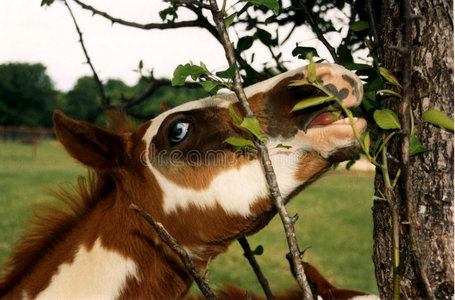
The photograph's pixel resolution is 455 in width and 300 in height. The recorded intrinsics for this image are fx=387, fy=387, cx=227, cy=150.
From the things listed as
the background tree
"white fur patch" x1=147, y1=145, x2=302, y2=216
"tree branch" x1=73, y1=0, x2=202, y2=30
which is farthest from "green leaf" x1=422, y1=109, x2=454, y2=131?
the background tree

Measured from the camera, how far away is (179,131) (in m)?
1.70

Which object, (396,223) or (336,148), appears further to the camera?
(336,148)

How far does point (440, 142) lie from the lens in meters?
1.14

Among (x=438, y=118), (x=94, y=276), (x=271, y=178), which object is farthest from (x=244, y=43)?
(x=94, y=276)

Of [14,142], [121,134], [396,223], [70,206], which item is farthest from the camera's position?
[14,142]

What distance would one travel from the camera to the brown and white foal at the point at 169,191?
56.2 inches

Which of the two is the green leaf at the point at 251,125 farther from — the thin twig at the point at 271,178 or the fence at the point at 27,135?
the fence at the point at 27,135

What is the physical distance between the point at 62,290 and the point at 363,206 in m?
17.1

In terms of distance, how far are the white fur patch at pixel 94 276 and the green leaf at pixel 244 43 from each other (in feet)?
3.91

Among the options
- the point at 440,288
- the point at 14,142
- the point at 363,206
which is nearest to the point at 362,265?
the point at 363,206

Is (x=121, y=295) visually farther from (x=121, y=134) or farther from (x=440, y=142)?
(x=440, y=142)

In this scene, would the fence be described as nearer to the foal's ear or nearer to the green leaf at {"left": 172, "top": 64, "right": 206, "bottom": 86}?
the foal's ear

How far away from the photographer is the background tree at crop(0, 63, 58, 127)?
56562 mm

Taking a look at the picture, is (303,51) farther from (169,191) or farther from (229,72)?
(169,191)
